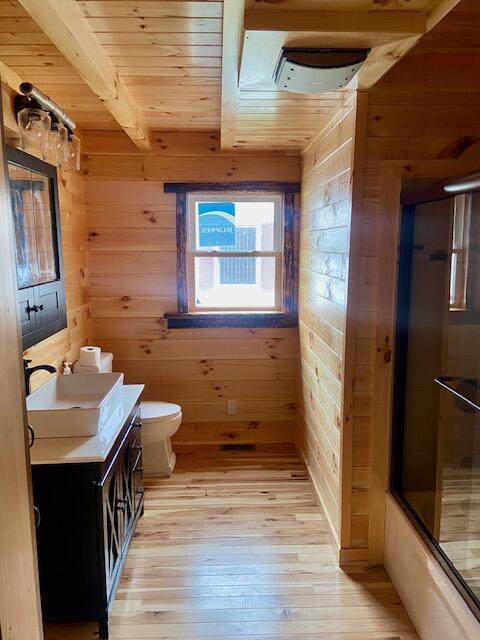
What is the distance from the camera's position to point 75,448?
1.80 meters

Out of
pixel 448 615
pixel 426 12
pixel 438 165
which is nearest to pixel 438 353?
pixel 438 165

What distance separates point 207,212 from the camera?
136 inches

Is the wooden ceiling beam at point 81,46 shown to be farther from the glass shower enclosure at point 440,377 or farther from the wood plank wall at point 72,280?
the glass shower enclosure at point 440,377

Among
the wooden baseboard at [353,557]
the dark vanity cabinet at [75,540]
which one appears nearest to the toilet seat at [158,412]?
the dark vanity cabinet at [75,540]

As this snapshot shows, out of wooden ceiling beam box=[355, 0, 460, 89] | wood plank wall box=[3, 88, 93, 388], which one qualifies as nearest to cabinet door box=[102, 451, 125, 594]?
wood plank wall box=[3, 88, 93, 388]

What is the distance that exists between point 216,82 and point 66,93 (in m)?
0.86

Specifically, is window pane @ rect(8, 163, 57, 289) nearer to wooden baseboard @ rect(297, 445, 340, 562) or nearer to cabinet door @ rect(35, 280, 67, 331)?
cabinet door @ rect(35, 280, 67, 331)

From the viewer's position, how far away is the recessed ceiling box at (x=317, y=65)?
1.48 m

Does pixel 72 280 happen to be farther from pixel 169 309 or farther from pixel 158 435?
pixel 158 435

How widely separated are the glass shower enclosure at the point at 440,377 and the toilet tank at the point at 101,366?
6.12ft

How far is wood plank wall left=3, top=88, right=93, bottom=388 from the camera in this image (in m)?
2.68

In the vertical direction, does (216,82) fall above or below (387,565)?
above

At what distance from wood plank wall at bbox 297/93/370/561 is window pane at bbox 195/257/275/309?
0.50m

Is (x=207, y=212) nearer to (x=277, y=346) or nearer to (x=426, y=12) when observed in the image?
(x=277, y=346)
